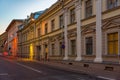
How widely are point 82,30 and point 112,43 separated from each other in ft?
20.0

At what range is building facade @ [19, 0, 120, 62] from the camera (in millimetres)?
22516

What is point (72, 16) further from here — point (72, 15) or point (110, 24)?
point (110, 24)

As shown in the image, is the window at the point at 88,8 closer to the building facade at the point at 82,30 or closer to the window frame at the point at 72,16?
the building facade at the point at 82,30

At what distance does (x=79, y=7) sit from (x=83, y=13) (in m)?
1.12

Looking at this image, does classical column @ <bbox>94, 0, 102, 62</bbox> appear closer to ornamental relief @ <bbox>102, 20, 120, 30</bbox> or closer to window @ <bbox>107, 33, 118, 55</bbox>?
ornamental relief @ <bbox>102, 20, 120, 30</bbox>

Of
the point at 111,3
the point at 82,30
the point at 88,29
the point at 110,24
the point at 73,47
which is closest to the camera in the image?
the point at 110,24

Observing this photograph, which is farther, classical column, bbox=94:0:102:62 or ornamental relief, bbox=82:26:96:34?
ornamental relief, bbox=82:26:96:34

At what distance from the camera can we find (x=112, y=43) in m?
22.6

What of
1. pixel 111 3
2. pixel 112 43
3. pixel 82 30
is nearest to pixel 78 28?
pixel 82 30

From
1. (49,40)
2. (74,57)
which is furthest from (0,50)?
(74,57)

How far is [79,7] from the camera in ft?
94.9

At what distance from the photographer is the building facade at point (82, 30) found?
22516 millimetres

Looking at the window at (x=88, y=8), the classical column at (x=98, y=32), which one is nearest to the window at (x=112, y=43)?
the classical column at (x=98, y=32)

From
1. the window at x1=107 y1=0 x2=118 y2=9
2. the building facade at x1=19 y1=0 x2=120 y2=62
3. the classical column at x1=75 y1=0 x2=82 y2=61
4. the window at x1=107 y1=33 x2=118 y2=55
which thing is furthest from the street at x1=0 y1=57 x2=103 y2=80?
the window at x1=107 y1=0 x2=118 y2=9
